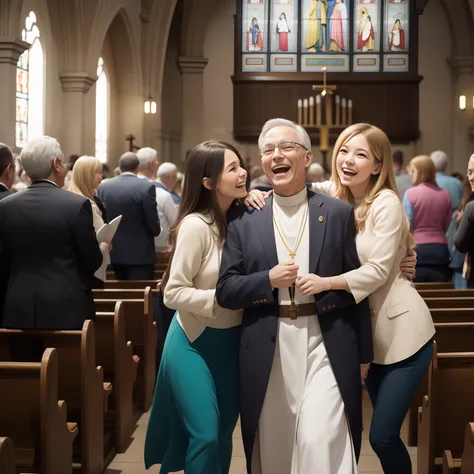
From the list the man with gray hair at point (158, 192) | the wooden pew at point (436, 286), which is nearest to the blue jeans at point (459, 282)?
the wooden pew at point (436, 286)

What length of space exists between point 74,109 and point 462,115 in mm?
10647

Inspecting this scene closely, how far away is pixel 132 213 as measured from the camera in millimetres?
8312

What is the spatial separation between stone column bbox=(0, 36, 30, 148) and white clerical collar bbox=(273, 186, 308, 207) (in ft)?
29.6

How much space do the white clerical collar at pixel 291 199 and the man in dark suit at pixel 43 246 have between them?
1.49 m

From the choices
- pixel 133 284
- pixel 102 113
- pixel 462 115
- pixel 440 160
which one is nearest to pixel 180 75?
pixel 102 113

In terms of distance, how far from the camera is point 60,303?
480 centimetres

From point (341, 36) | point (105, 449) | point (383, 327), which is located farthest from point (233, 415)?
point (341, 36)

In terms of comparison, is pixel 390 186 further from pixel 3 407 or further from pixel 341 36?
pixel 341 36

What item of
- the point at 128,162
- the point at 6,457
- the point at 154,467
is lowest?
the point at 154,467

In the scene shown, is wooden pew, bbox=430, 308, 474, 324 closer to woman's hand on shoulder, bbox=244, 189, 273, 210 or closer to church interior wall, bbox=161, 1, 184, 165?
woman's hand on shoulder, bbox=244, 189, 273, 210

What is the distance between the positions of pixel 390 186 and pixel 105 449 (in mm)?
2524

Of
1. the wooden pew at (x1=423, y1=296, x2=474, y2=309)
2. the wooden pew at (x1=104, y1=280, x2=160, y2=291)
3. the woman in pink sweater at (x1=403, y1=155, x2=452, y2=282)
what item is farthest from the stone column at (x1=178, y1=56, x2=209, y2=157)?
the wooden pew at (x1=423, y1=296, x2=474, y2=309)

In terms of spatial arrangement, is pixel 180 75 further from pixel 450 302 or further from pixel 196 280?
pixel 196 280

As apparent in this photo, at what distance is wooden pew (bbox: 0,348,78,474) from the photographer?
3.93 meters
